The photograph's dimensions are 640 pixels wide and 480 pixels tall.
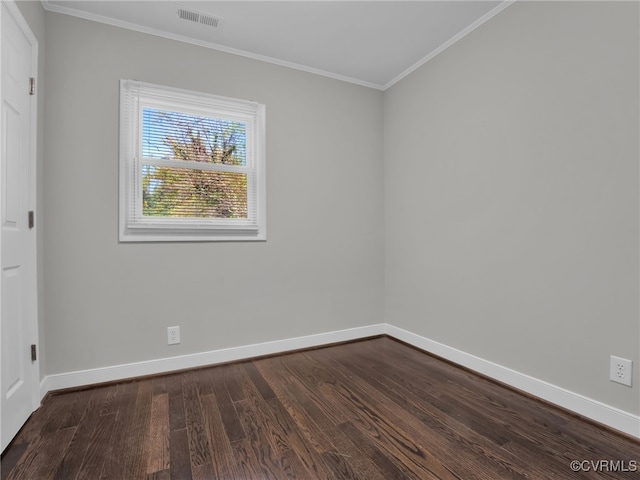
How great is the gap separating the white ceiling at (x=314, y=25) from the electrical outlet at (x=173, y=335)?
225 cm

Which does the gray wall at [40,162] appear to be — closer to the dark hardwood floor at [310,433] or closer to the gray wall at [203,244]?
the gray wall at [203,244]

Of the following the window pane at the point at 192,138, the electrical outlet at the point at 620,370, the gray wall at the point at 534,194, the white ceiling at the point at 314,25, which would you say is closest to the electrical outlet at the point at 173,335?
the window pane at the point at 192,138

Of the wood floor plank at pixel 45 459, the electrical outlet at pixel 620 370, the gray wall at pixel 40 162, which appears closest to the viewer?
the wood floor plank at pixel 45 459

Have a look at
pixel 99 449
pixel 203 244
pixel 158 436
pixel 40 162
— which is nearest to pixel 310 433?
pixel 158 436

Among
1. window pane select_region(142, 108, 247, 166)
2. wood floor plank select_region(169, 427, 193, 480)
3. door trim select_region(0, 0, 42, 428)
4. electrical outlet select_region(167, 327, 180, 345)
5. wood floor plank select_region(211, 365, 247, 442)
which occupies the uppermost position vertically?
window pane select_region(142, 108, 247, 166)

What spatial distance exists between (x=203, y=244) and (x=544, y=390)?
101 inches

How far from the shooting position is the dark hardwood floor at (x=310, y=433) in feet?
4.77

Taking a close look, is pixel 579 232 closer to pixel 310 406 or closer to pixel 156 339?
pixel 310 406

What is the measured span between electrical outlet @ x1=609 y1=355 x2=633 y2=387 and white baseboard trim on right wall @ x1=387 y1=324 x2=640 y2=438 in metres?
0.16

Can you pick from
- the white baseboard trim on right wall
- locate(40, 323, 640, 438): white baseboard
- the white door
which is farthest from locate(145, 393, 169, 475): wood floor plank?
the white baseboard trim on right wall

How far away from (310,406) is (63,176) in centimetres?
223

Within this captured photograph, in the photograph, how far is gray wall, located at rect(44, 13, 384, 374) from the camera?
2.24 m

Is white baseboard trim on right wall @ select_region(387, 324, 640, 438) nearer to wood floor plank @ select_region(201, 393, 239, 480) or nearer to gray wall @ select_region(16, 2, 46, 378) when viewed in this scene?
wood floor plank @ select_region(201, 393, 239, 480)

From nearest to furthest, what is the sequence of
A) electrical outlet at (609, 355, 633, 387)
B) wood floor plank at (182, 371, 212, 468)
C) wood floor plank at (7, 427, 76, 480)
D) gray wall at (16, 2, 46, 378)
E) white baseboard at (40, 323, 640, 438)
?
wood floor plank at (7, 427, 76, 480) → wood floor plank at (182, 371, 212, 468) → electrical outlet at (609, 355, 633, 387) → white baseboard at (40, 323, 640, 438) → gray wall at (16, 2, 46, 378)
